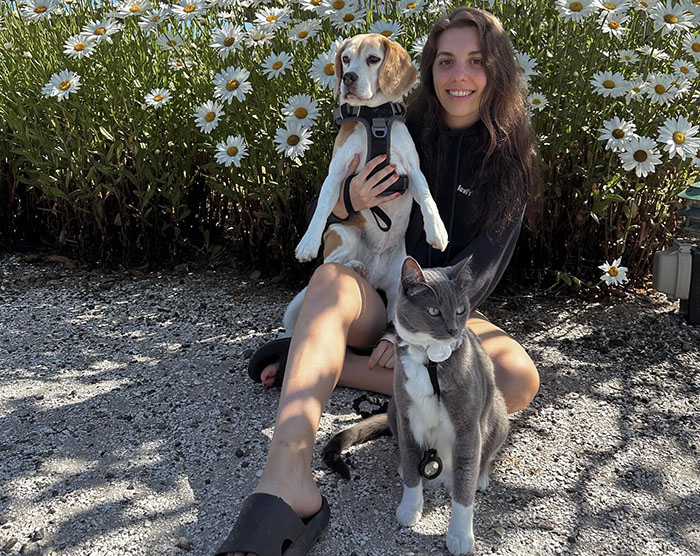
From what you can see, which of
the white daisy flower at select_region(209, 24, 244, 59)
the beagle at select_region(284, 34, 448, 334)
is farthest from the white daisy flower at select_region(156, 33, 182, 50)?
the beagle at select_region(284, 34, 448, 334)

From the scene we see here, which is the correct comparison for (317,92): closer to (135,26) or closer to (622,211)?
(135,26)

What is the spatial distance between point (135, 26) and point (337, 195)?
6.49ft

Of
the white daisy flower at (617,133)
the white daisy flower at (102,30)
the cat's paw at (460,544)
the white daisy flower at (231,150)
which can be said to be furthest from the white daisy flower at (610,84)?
the white daisy flower at (102,30)

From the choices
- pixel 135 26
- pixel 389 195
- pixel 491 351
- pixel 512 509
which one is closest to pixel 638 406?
pixel 491 351

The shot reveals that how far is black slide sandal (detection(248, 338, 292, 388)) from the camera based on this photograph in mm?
2762

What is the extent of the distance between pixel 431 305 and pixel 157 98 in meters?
2.22

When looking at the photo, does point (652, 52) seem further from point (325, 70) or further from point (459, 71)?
point (325, 70)

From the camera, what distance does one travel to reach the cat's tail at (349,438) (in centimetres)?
228

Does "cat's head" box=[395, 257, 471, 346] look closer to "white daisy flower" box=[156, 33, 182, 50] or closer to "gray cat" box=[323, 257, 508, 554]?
"gray cat" box=[323, 257, 508, 554]

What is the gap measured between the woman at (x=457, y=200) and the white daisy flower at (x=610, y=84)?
548mm

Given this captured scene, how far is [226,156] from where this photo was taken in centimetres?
333

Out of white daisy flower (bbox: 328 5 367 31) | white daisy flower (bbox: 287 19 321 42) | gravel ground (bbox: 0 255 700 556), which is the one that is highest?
white daisy flower (bbox: 328 5 367 31)

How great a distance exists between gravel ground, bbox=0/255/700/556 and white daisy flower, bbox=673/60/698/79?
1051 mm

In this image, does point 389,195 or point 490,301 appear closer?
point 389,195
